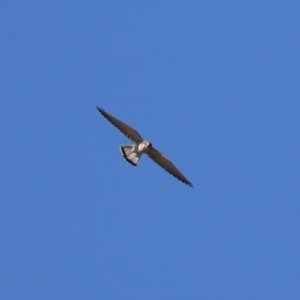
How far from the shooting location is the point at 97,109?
23062 mm

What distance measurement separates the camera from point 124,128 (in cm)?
2286

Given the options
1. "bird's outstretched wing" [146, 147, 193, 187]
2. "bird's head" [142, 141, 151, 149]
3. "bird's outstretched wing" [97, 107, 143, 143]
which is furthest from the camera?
"bird's outstretched wing" [146, 147, 193, 187]

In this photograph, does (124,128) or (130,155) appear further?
(130,155)

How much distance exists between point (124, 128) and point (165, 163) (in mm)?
1215

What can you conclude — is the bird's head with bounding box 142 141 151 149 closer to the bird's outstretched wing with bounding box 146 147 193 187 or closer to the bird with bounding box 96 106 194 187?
the bird with bounding box 96 106 194 187

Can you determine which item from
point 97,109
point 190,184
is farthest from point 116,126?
point 190,184

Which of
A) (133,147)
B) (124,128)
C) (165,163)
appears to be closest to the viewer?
(124,128)

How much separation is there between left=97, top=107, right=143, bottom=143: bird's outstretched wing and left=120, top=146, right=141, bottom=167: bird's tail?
0.63 feet

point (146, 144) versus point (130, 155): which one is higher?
point (146, 144)

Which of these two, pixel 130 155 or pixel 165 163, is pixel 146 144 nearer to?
pixel 130 155

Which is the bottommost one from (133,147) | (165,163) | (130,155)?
(130,155)

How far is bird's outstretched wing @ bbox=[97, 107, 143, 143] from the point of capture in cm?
2281

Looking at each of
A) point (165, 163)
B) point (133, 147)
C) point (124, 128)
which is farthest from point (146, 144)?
point (165, 163)

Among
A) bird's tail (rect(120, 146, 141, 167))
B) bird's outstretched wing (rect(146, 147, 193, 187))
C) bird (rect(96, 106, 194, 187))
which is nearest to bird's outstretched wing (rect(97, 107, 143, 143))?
bird (rect(96, 106, 194, 187))
